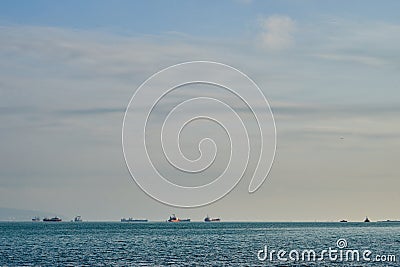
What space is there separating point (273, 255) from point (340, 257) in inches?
393

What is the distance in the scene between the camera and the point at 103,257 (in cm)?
Answer: 10275

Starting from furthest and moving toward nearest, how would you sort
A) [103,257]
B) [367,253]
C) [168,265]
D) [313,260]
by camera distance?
[367,253] → [103,257] → [313,260] → [168,265]

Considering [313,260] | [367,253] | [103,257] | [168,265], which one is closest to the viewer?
[168,265]

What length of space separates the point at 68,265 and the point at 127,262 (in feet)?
24.5

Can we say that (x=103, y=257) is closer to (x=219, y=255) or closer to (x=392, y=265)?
(x=219, y=255)

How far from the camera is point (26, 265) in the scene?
91500 mm

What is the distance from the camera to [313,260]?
315ft

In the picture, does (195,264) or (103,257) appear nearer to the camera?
(195,264)

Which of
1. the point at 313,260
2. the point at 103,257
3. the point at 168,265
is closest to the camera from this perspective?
the point at 168,265

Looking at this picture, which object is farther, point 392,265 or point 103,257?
point 103,257

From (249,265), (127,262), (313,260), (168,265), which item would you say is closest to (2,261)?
(127,262)

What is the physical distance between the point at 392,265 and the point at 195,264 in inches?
920

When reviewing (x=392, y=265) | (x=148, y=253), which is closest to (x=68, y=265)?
(x=148, y=253)

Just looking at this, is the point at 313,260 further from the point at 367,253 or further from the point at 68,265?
the point at 68,265
